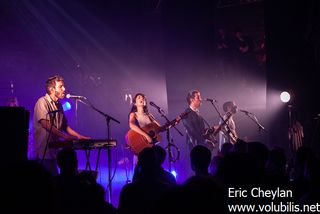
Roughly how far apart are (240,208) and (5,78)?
11.1 meters

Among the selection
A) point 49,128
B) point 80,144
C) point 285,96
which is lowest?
point 80,144

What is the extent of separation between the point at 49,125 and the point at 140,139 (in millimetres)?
2557

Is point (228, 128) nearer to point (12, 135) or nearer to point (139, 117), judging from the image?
point (139, 117)

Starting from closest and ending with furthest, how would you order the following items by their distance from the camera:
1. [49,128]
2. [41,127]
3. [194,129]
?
[49,128] < [41,127] < [194,129]

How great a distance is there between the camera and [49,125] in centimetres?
693

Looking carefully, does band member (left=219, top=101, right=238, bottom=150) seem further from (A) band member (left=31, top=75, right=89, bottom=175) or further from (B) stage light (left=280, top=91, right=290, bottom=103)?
(A) band member (left=31, top=75, right=89, bottom=175)

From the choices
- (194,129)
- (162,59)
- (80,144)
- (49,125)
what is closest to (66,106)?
(162,59)

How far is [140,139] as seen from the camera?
9.03 m

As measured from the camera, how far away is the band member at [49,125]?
22.5 ft

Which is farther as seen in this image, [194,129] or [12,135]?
[194,129]

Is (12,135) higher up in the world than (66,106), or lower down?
lower down

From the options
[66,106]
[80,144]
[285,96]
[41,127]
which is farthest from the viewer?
[66,106]

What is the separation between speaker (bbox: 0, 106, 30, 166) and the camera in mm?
4453

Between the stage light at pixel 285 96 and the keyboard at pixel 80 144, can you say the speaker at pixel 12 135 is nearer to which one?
the keyboard at pixel 80 144
